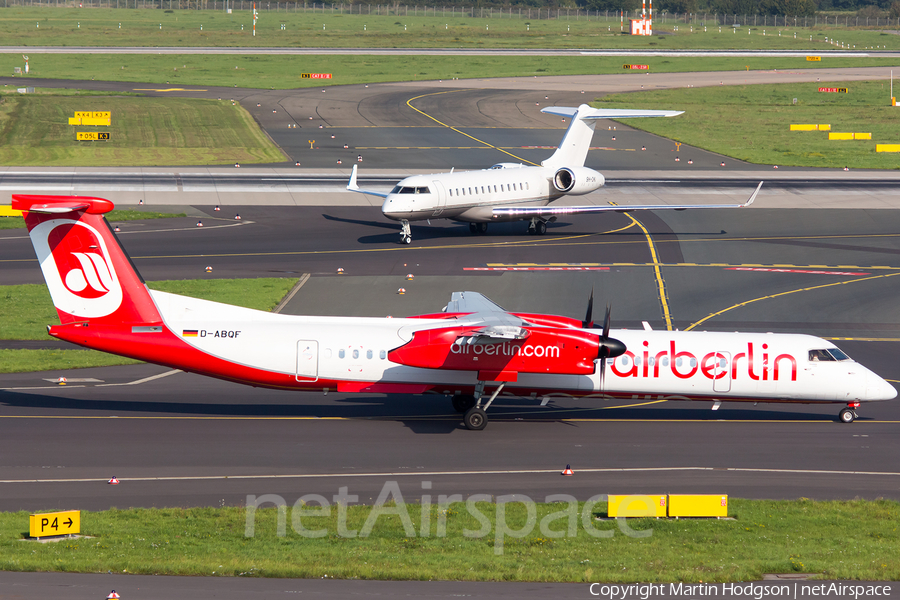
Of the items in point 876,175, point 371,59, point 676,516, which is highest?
point 371,59

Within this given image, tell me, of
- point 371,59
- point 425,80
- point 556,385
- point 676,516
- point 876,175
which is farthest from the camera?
point 371,59

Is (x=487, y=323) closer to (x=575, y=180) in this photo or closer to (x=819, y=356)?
(x=819, y=356)

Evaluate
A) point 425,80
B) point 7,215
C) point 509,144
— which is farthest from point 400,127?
point 7,215

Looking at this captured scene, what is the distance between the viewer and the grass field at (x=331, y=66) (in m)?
114

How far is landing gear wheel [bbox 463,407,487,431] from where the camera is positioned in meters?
27.5

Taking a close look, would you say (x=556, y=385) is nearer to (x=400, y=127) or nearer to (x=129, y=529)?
(x=129, y=529)

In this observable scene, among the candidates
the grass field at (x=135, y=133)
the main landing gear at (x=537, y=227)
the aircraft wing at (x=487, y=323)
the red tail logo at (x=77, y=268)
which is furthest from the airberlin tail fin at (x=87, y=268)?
the grass field at (x=135, y=133)

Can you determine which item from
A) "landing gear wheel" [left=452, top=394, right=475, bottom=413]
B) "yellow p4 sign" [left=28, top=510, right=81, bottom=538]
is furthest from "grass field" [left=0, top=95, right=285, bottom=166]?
"yellow p4 sign" [left=28, top=510, right=81, bottom=538]

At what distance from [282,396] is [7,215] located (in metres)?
33.8

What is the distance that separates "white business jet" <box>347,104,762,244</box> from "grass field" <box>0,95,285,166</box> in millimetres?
27725

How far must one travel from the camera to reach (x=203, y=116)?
91.2 metres

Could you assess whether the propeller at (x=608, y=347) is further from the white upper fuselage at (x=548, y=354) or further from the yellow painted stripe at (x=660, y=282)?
the yellow painted stripe at (x=660, y=282)

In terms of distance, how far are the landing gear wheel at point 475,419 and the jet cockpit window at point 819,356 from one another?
1002cm

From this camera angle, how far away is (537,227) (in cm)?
5422
